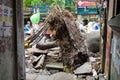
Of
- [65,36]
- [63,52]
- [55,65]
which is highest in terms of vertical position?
[65,36]

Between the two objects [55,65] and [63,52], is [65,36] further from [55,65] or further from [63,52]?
[55,65]

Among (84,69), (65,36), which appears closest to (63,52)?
(65,36)

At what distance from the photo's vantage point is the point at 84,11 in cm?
2047

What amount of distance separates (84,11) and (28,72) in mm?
14160

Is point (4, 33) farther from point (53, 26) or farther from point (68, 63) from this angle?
point (53, 26)

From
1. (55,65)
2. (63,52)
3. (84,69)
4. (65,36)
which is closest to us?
(84,69)

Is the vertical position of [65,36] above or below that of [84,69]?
above

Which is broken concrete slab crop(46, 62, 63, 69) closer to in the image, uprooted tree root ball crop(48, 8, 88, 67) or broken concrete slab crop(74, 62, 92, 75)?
uprooted tree root ball crop(48, 8, 88, 67)

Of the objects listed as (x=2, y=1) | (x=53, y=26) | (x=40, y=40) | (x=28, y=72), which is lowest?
(x=28, y=72)

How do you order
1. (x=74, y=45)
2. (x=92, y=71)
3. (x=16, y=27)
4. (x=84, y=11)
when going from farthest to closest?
(x=84, y=11) < (x=74, y=45) < (x=92, y=71) < (x=16, y=27)

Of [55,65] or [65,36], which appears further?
[65,36]

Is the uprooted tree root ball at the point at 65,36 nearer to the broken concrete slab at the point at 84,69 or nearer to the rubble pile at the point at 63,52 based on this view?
the rubble pile at the point at 63,52

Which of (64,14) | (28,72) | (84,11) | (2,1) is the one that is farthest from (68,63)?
(84,11)

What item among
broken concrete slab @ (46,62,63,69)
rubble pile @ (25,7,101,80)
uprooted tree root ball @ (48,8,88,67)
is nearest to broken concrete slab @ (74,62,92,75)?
rubble pile @ (25,7,101,80)
